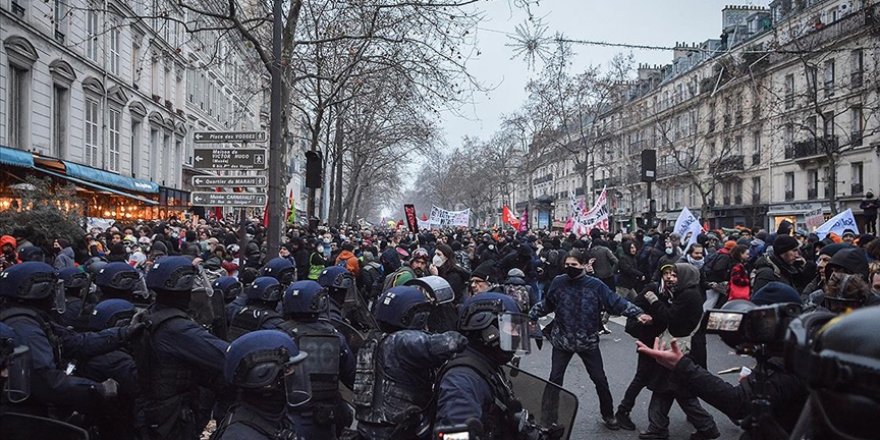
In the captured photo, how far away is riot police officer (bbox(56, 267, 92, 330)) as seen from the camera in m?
5.36

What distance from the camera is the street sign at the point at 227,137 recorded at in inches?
368

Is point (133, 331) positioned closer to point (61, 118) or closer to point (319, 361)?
point (319, 361)

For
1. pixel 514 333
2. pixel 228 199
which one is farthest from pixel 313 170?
pixel 514 333

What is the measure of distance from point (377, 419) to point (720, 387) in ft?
5.77

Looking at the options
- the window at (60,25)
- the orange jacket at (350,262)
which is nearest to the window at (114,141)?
the window at (60,25)

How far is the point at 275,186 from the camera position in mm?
10109

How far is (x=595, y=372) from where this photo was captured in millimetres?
6445

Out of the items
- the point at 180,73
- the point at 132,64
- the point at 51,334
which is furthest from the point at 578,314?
the point at 180,73

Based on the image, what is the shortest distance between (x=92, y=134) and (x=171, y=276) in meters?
23.1

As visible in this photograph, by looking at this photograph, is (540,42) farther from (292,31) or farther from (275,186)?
(292,31)

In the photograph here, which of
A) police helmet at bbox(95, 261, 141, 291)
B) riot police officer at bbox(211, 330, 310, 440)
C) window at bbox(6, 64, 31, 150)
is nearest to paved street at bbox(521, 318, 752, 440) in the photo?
riot police officer at bbox(211, 330, 310, 440)

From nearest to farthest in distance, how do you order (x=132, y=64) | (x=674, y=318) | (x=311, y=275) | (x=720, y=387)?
(x=720, y=387) < (x=674, y=318) < (x=311, y=275) < (x=132, y=64)

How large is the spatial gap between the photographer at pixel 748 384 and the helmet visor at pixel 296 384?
5.17ft

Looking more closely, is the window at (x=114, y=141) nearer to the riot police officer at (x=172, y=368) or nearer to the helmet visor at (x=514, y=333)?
the riot police officer at (x=172, y=368)
